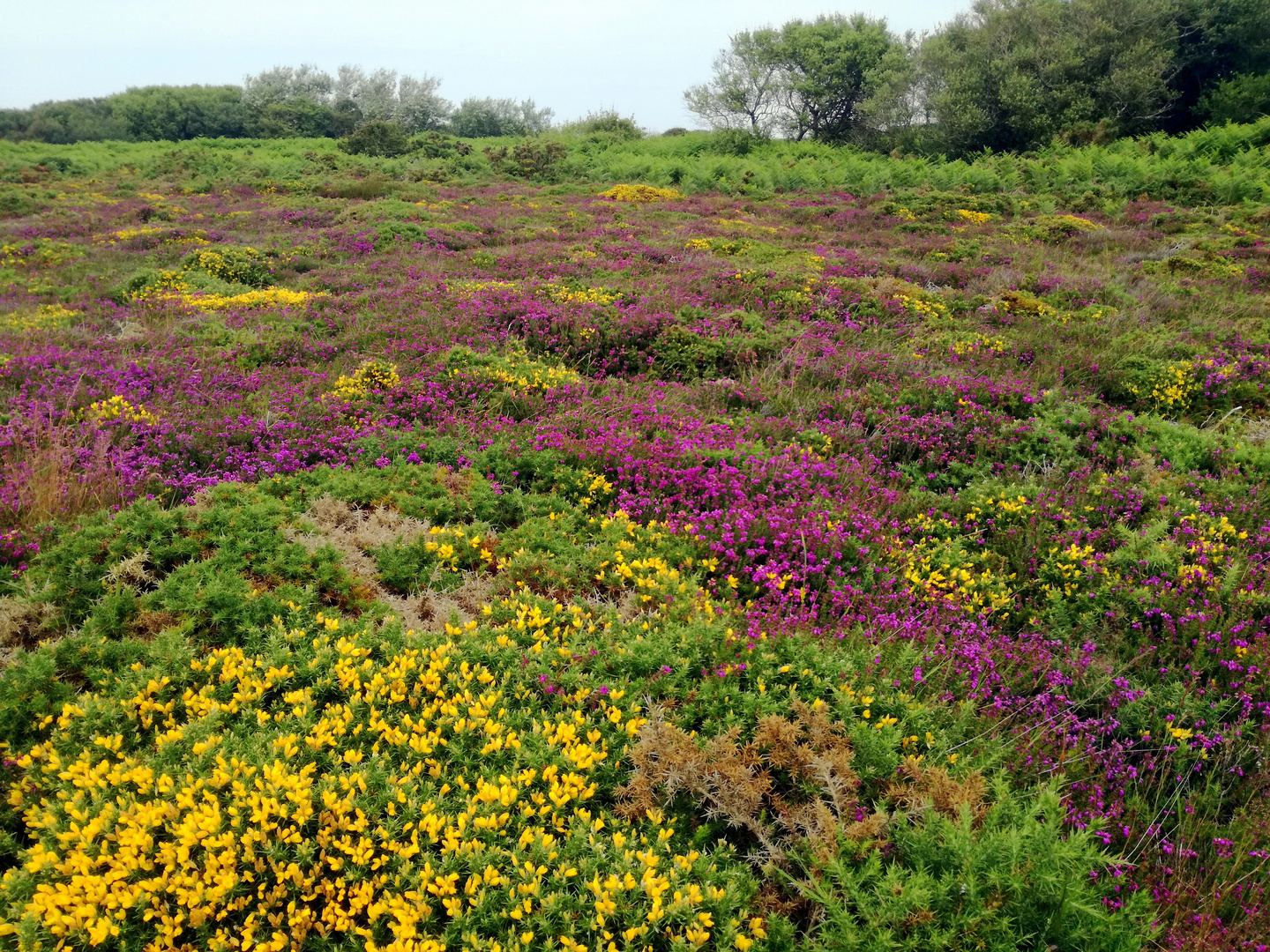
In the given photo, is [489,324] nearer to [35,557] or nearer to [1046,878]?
[35,557]

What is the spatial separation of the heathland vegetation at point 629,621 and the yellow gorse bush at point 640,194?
658 inches

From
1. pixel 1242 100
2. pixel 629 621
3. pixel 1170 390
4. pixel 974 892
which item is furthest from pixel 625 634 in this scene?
pixel 1242 100

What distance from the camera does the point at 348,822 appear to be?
8.77 feet

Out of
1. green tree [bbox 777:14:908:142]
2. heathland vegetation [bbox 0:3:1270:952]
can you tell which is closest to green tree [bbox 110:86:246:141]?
green tree [bbox 777:14:908:142]

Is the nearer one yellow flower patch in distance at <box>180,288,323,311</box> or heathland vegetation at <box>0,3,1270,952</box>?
heathland vegetation at <box>0,3,1270,952</box>

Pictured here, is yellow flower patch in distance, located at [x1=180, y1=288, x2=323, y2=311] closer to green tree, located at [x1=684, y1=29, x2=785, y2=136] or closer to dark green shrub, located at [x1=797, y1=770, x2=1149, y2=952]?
dark green shrub, located at [x1=797, y1=770, x2=1149, y2=952]

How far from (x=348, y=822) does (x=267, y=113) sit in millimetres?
60288

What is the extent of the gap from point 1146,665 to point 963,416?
11.8 feet

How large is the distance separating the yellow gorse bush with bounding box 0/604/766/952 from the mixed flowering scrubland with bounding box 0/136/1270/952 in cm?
2

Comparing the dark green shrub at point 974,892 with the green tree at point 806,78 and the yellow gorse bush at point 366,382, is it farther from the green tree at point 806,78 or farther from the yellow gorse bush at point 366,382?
the green tree at point 806,78

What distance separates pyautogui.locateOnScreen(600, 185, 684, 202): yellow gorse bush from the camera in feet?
87.0

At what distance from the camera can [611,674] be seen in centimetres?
364

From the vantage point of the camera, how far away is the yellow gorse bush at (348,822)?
2428 millimetres

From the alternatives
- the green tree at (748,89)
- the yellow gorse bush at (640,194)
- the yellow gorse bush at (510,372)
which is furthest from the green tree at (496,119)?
the yellow gorse bush at (510,372)
